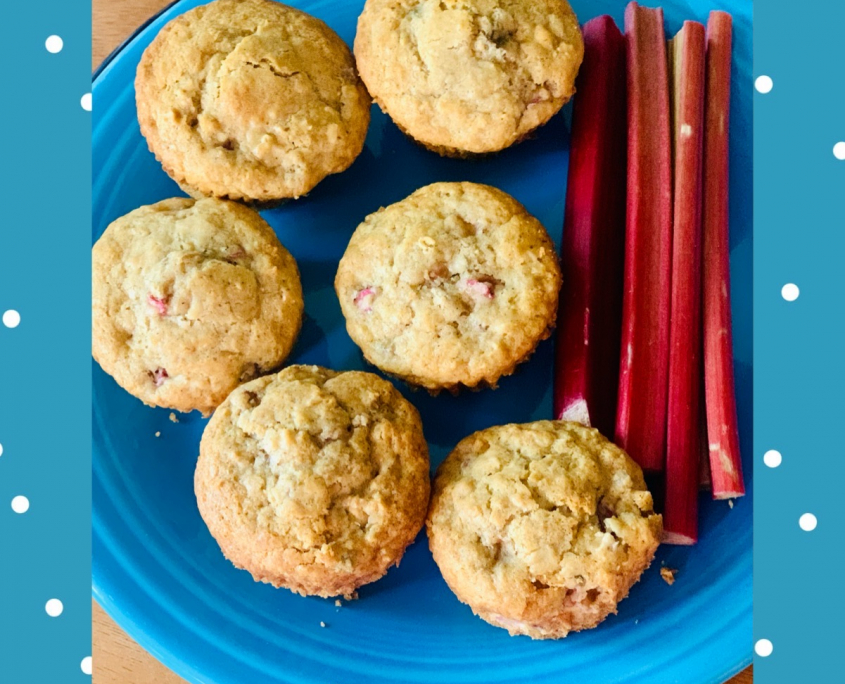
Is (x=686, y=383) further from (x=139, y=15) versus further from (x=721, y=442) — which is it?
(x=139, y=15)

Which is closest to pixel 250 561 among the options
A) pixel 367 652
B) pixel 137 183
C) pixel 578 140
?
pixel 367 652
